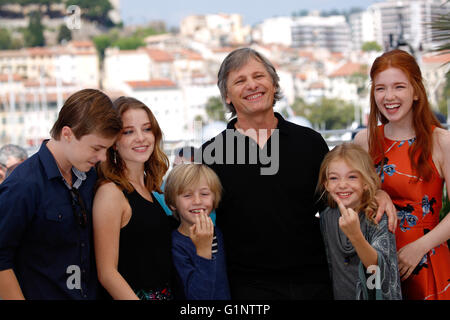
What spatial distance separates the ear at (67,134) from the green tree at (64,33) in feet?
349

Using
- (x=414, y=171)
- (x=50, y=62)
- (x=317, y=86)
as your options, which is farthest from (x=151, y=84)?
(x=414, y=171)

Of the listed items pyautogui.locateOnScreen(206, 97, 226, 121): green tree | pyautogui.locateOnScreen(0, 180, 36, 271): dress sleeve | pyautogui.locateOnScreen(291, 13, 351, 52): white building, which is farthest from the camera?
pyautogui.locateOnScreen(291, 13, 351, 52): white building

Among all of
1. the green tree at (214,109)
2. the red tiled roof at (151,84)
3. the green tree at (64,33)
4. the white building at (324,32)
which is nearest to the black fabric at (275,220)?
the green tree at (214,109)

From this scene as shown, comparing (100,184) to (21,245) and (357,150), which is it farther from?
(357,150)

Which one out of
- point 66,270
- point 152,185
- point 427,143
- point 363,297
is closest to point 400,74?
point 427,143

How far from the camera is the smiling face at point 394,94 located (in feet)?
8.67

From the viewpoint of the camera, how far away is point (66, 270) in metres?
2.24

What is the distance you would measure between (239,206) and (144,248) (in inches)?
15.9

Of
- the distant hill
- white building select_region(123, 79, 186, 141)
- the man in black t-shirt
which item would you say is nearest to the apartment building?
white building select_region(123, 79, 186, 141)

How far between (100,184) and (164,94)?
81384 mm

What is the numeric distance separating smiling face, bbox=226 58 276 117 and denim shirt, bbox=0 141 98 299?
2.59ft

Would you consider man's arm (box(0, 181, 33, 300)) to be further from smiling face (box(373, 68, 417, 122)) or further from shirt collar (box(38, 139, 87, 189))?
smiling face (box(373, 68, 417, 122))

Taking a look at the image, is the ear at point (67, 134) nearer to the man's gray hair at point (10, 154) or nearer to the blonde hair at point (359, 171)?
the blonde hair at point (359, 171)

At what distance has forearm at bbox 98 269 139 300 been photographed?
230cm
